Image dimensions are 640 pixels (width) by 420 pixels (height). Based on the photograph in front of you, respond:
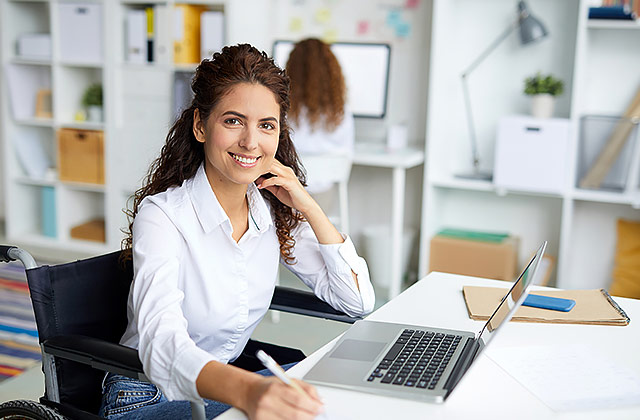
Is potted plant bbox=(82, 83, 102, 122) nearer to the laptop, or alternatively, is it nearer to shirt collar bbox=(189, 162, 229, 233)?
shirt collar bbox=(189, 162, 229, 233)

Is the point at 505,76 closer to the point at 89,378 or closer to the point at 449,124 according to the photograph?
the point at 449,124

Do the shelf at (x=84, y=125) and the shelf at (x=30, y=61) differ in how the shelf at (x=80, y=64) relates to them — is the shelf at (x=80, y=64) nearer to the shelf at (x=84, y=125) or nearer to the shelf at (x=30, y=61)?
the shelf at (x=30, y=61)

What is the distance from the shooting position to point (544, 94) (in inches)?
132

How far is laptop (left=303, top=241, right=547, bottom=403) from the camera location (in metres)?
1.04

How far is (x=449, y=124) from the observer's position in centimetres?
375

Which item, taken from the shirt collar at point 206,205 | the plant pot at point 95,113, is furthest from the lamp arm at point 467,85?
the shirt collar at point 206,205

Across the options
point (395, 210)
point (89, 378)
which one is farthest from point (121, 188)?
point (89, 378)

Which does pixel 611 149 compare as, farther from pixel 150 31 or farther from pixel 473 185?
pixel 150 31

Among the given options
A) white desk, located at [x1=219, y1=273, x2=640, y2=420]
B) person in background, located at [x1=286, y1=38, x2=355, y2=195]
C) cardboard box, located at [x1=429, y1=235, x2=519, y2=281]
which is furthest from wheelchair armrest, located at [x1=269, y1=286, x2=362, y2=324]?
cardboard box, located at [x1=429, y1=235, x2=519, y2=281]

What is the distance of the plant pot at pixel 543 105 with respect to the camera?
11.0 ft

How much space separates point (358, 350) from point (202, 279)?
0.36m

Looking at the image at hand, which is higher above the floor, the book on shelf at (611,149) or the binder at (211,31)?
the binder at (211,31)

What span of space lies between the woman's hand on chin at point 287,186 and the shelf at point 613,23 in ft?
7.16

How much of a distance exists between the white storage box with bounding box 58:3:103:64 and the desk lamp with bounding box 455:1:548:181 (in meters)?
2.10
